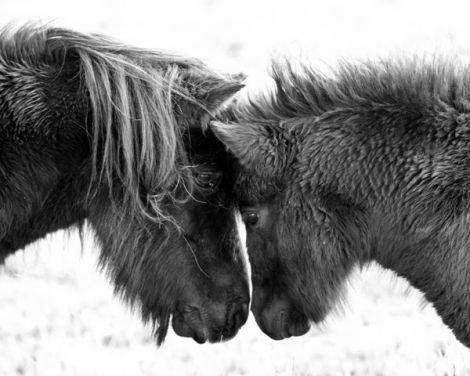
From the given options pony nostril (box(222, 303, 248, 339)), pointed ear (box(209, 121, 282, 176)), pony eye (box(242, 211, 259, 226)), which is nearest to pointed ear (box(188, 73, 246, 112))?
pointed ear (box(209, 121, 282, 176))

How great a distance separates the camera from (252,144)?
4742 mm

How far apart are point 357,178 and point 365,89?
0.46 metres

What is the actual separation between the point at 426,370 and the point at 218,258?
1.86 metres

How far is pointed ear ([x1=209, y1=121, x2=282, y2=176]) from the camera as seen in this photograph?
4.70 metres

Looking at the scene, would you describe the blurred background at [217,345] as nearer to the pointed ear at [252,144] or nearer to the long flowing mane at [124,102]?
the long flowing mane at [124,102]

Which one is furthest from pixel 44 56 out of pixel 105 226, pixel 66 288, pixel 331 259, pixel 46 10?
pixel 46 10

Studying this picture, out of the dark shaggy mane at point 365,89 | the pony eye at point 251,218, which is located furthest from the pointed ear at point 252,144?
the pony eye at point 251,218

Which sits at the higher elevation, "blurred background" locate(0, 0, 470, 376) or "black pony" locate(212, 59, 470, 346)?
"black pony" locate(212, 59, 470, 346)

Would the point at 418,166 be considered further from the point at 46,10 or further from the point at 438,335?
the point at 46,10

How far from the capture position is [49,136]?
455 centimetres

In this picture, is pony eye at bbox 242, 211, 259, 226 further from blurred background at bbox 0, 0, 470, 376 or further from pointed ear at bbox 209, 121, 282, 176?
blurred background at bbox 0, 0, 470, 376

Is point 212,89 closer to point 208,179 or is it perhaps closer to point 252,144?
point 252,144

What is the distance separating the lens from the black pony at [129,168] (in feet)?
14.9

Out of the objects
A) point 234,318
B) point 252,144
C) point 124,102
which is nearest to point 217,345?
point 234,318
